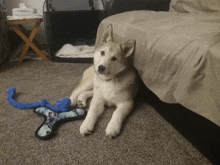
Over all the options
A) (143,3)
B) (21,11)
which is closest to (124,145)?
(143,3)

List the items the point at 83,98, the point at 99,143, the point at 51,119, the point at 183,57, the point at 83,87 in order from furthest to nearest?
the point at 83,87 → the point at 83,98 → the point at 51,119 → the point at 99,143 → the point at 183,57

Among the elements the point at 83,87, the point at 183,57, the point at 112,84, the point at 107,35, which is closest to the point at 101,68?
the point at 112,84

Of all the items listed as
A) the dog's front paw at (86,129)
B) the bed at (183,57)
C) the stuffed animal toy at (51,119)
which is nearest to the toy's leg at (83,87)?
the stuffed animal toy at (51,119)

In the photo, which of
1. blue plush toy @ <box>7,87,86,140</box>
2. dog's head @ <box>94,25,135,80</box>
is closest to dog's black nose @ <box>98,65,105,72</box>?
dog's head @ <box>94,25,135,80</box>

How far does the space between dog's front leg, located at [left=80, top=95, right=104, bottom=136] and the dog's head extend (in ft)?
0.57

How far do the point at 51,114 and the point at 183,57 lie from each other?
78 centimetres

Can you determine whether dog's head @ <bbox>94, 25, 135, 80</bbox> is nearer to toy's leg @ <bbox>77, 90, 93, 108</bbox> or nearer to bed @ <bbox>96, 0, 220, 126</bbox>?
bed @ <bbox>96, 0, 220, 126</bbox>

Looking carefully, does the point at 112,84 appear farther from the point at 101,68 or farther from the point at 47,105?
the point at 47,105

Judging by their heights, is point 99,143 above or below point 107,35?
below

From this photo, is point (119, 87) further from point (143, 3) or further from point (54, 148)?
point (143, 3)

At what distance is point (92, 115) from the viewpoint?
1.07 m

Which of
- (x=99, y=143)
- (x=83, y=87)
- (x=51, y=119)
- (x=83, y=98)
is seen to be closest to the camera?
(x=99, y=143)

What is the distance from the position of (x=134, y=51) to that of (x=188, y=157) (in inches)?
24.5

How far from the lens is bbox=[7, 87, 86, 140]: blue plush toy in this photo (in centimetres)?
96
